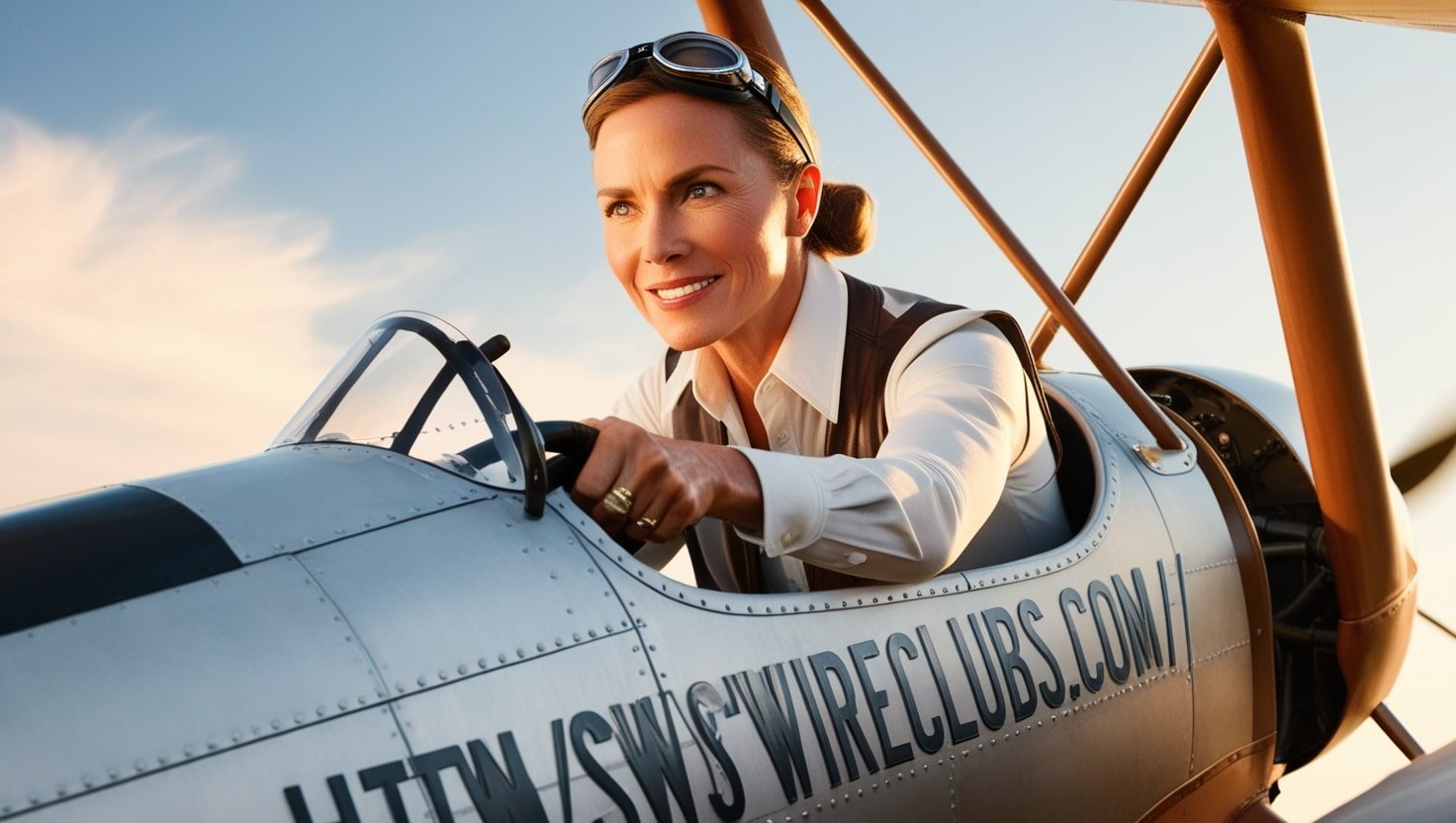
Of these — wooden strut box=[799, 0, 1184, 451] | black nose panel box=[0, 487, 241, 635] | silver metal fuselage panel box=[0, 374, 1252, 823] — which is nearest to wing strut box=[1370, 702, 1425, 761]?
wooden strut box=[799, 0, 1184, 451]

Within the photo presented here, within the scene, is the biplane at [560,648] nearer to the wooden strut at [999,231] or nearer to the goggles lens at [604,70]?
the wooden strut at [999,231]

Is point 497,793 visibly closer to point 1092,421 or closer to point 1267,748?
point 1092,421

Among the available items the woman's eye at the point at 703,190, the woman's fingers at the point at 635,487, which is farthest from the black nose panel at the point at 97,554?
the woman's eye at the point at 703,190

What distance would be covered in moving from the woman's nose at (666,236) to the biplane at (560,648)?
53 centimetres

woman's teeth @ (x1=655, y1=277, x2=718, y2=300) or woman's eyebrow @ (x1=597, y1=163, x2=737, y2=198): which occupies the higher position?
woman's eyebrow @ (x1=597, y1=163, x2=737, y2=198)

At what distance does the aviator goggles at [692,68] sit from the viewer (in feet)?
10.8

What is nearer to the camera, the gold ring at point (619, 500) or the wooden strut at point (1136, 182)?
the gold ring at point (619, 500)

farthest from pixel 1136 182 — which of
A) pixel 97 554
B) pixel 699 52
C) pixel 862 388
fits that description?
pixel 97 554

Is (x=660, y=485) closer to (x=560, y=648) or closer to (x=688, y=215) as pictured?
(x=560, y=648)

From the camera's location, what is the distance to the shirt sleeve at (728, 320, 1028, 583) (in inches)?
103

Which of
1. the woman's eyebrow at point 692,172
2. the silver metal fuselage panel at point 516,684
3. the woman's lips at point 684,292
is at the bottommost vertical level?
the silver metal fuselage panel at point 516,684

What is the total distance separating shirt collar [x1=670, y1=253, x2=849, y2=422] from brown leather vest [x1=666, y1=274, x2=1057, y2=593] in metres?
0.03

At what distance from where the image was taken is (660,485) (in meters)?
2.46

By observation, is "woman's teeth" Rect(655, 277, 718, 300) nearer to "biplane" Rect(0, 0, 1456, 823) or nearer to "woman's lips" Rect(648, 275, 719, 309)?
"woman's lips" Rect(648, 275, 719, 309)
